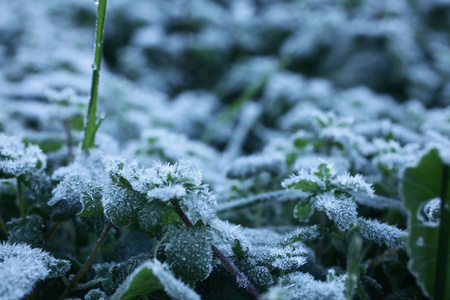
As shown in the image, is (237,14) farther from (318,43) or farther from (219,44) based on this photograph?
(318,43)

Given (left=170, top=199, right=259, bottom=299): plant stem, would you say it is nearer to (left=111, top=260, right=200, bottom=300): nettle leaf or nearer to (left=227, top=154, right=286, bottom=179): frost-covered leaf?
(left=111, top=260, right=200, bottom=300): nettle leaf

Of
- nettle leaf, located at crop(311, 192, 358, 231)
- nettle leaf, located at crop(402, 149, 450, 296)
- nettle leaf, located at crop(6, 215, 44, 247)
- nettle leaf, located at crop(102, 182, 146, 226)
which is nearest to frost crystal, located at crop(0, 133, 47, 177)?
nettle leaf, located at crop(6, 215, 44, 247)

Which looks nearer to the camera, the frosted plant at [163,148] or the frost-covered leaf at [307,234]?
the frost-covered leaf at [307,234]

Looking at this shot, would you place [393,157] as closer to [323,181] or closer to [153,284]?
[323,181]

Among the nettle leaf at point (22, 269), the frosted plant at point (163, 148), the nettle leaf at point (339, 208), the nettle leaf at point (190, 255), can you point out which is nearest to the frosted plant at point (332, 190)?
the nettle leaf at point (339, 208)

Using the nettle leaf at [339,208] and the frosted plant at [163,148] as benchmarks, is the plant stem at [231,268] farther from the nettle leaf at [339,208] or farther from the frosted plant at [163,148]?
the frosted plant at [163,148]

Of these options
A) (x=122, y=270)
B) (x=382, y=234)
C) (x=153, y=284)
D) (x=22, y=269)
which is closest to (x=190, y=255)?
(x=153, y=284)

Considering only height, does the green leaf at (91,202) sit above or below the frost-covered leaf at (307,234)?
below

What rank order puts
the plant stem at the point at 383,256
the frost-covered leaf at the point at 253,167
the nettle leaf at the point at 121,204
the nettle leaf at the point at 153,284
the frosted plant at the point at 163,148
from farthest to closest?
the frosted plant at the point at 163,148 < the frost-covered leaf at the point at 253,167 < the plant stem at the point at 383,256 < the nettle leaf at the point at 121,204 < the nettle leaf at the point at 153,284
